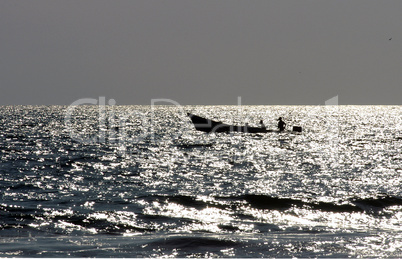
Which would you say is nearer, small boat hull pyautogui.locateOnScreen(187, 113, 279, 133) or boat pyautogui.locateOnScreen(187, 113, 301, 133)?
small boat hull pyautogui.locateOnScreen(187, 113, 279, 133)

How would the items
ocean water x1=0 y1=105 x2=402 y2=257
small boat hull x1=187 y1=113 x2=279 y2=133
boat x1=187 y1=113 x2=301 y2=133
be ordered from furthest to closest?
boat x1=187 y1=113 x2=301 y2=133, small boat hull x1=187 y1=113 x2=279 y2=133, ocean water x1=0 y1=105 x2=402 y2=257

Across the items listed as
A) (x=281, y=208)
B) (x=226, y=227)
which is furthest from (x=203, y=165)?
(x=226, y=227)

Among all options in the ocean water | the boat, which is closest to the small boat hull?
the boat

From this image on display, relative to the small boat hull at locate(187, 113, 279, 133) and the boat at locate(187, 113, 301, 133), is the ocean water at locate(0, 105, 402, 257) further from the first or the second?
the boat at locate(187, 113, 301, 133)

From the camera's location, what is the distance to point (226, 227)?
16.4m

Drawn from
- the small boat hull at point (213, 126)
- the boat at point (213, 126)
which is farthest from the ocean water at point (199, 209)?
the boat at point (213, 126)

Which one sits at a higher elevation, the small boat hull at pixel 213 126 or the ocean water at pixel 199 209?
the small boat hull at pixel 213 126

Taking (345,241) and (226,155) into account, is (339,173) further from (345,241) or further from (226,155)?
(345,241)

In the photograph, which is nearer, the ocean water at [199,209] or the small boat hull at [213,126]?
the ocean water at [199,209]

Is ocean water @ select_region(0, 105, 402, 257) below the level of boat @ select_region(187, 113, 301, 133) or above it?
below

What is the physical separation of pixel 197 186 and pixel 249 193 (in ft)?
11.3

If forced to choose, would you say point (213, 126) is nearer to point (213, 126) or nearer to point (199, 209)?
point (213, 126)

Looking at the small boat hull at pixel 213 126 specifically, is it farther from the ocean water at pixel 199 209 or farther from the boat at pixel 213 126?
the ocean water at pixel 199 209

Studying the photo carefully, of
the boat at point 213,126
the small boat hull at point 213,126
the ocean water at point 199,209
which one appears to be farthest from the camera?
the boat at point 213,126
